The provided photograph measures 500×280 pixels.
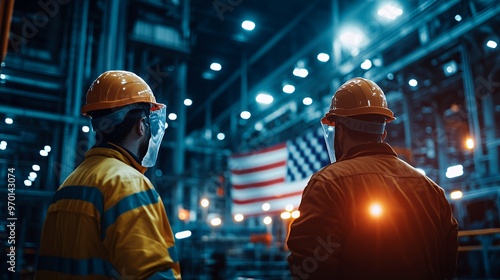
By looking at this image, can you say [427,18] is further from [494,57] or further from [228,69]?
[228,69]

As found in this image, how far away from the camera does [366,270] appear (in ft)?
6.06

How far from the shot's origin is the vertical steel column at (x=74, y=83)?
1088 centimetres

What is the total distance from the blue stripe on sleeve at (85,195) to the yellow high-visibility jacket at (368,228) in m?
0.85

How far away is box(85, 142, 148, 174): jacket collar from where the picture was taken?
75.3 inches

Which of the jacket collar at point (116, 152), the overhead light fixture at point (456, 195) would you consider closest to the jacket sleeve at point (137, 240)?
the jacket collar at point (116, 152)

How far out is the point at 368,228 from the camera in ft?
6.17

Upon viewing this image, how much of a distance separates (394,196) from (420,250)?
0.88 ft

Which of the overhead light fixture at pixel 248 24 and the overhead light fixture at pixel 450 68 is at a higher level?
the overhead light fixture at pixel 248 24

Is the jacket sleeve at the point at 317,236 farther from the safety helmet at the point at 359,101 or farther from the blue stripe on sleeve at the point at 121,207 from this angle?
the blue stripe on sleeve at the point at 121,207

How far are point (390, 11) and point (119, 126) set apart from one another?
13691 mm

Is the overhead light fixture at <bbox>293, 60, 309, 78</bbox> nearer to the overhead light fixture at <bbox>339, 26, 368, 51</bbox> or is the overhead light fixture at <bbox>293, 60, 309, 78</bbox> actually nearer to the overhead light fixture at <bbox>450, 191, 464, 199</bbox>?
the overhead light fixture at <bbox>339, 26, 368, 51</bbox>

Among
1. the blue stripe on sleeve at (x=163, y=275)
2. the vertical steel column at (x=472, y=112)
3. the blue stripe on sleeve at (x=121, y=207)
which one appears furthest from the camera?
the vertical steel column at (x=472, y=112)

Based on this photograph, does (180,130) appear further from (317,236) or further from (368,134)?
(317,236)

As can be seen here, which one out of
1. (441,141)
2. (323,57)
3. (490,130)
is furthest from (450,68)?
(323,57)
